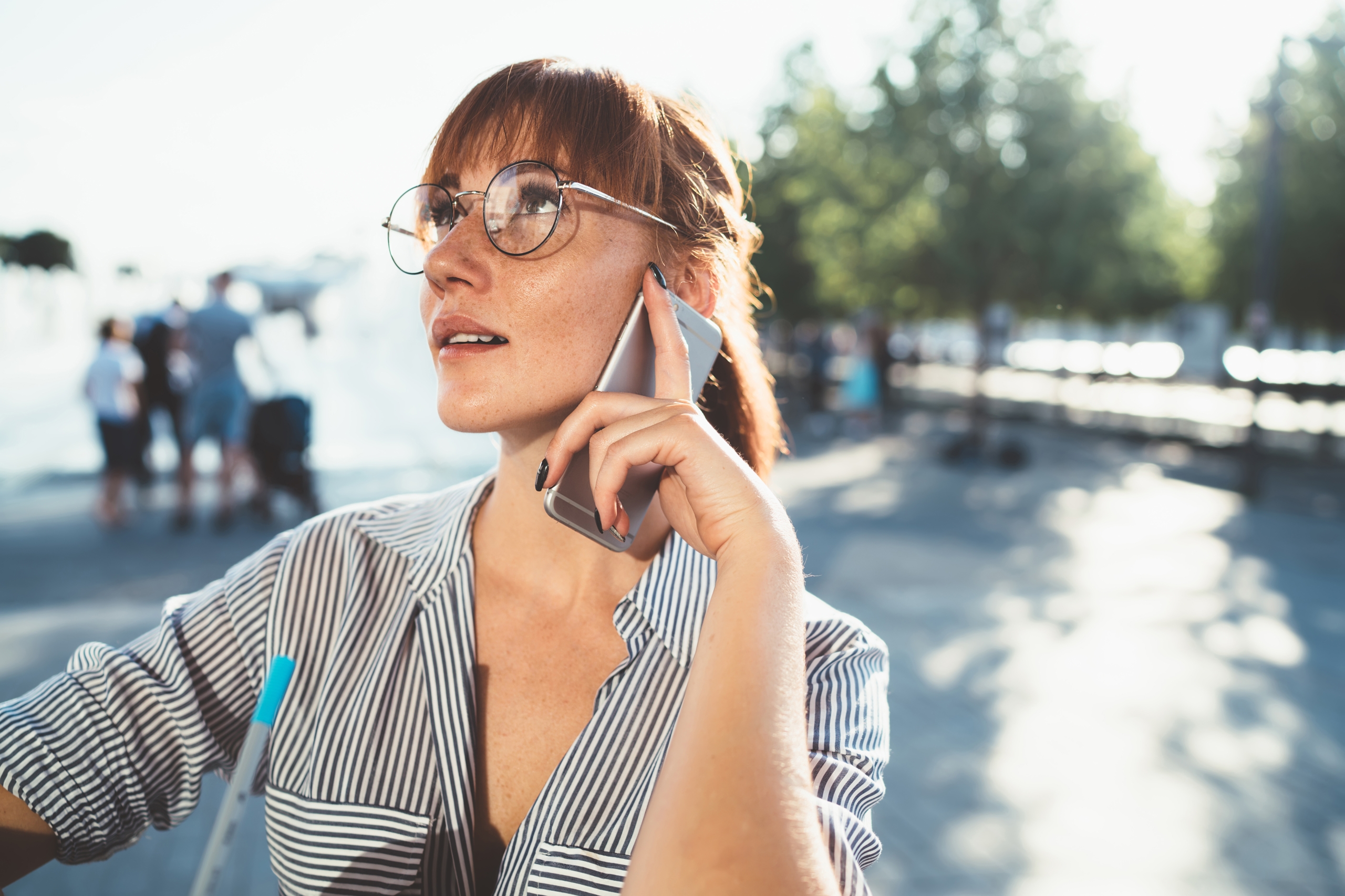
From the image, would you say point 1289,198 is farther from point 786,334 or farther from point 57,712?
point 57,712

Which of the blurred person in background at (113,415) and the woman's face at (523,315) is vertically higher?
the woman's face at (523,315)

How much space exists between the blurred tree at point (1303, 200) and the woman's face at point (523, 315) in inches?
617

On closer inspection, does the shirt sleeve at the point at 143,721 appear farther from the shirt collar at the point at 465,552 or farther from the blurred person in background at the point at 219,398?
the blurred person in background at the point at 219,398

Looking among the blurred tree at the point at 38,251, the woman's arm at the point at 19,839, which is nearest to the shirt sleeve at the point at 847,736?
the woman's arm at the point at 19,839

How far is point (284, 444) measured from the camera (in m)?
8.01

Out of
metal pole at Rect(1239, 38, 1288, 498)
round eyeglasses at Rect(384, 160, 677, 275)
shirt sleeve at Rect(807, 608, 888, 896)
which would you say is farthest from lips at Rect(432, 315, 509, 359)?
metal pole at Rect(1239, 38, 1288, 498)

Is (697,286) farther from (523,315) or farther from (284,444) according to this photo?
(284,444)

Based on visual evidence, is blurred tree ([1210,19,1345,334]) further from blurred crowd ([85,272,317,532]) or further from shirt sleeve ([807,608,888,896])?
shirt sleeve ([807,608,888,896])

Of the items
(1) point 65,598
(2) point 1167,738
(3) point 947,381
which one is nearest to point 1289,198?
(3) point 947,381

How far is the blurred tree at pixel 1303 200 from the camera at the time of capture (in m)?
16.1

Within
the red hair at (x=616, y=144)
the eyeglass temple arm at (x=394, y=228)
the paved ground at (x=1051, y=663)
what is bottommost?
the paved ground at (x=1051, y=663)

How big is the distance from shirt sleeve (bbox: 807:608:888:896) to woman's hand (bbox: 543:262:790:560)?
0.30 meters

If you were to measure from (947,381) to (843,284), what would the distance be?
558 inches

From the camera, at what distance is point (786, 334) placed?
2423 centimetres
